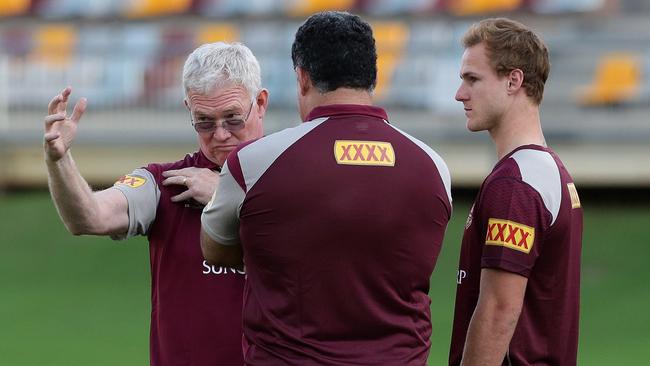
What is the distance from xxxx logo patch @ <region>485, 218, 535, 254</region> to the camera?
144 inches

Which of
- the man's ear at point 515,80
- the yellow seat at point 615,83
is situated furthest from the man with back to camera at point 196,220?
the yellow seat at point 615,83

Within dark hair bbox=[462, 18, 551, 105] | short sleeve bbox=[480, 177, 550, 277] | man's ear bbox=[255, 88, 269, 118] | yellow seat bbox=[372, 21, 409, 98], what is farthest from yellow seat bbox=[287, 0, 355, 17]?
short sleeve bbox=[480, 177, 550, 277]

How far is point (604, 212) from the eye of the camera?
46.2 feet

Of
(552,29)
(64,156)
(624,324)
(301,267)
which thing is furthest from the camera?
(552,29)

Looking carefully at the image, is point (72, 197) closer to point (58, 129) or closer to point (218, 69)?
point (58, 129)

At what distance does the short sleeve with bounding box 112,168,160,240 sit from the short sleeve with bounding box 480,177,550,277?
1124mm

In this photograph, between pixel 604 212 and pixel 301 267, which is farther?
pixel 604 212

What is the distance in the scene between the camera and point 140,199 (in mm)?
3967

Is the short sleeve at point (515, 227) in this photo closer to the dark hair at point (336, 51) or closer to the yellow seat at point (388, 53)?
the dark hair at point (336, 51)

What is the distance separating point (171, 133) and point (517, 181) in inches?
484

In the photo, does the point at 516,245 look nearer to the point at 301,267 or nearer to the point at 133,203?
Answer: the point at 301,267

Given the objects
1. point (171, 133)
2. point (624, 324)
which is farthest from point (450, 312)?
point (171, 133)

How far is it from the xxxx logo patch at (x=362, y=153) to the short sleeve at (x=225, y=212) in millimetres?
294

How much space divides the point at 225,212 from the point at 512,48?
3.62ft
